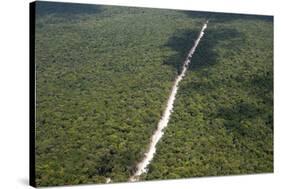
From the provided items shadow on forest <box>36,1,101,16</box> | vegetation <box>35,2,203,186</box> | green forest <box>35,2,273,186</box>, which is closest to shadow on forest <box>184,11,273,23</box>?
green forest <box>35,2,273,186</box>

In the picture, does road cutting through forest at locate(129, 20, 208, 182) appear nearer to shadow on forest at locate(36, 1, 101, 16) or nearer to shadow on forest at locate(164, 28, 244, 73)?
shadow on forest at locate(164, 28, 244, 73)

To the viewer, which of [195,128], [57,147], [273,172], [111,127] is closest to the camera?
Result: [57,147]

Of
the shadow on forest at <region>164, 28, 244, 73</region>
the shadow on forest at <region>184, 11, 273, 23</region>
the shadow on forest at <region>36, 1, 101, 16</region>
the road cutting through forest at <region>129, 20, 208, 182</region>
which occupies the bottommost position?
the road cutting through forest at <region>129, 20, 208, 182</region>

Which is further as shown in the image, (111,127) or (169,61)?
(169,61)

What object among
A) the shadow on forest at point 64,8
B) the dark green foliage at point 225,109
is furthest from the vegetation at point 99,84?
the dark green foliage at point 225,109

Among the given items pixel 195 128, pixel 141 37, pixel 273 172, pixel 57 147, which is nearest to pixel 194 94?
pixel 195 128

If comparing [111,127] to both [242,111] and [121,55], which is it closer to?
[121,55]

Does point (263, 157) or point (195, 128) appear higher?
point (195, 128)

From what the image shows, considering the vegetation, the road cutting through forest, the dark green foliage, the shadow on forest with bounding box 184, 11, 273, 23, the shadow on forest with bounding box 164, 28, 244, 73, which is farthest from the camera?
the shadow on forest with bounding box 184, 11, 273, 23
